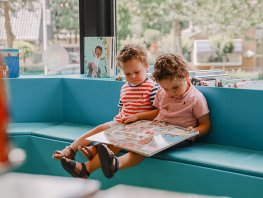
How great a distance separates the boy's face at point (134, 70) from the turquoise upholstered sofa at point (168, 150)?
0.99ft

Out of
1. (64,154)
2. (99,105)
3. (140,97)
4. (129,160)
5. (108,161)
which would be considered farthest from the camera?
(99,105)

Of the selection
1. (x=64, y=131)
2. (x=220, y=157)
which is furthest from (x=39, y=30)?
(x=220, y=157)

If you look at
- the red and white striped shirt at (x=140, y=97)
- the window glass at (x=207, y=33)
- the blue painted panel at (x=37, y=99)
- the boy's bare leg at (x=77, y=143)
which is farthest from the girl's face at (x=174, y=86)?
the blue painted panel at (x=37, y=99)

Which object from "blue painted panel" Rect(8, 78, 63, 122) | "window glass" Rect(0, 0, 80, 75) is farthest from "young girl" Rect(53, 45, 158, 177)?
"window glass" Rect(0, 0, 80, 75)

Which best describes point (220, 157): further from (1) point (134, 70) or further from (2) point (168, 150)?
(1) point (134, 70)

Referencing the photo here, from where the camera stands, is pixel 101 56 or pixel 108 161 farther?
pixel 101 56

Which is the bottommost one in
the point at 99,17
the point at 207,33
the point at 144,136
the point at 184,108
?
the point at 144,136

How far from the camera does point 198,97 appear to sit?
1.95m

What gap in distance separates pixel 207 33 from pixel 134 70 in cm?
68

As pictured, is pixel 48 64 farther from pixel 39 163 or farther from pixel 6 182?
pixel 6 182

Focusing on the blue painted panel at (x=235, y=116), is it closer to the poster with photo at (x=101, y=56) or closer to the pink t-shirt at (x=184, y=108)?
the pink t-shirt at (x=184, y=108)

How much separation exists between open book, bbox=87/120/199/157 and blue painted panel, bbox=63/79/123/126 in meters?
0.42

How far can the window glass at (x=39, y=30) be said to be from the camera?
3076 mm

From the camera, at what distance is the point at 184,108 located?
1.95m
